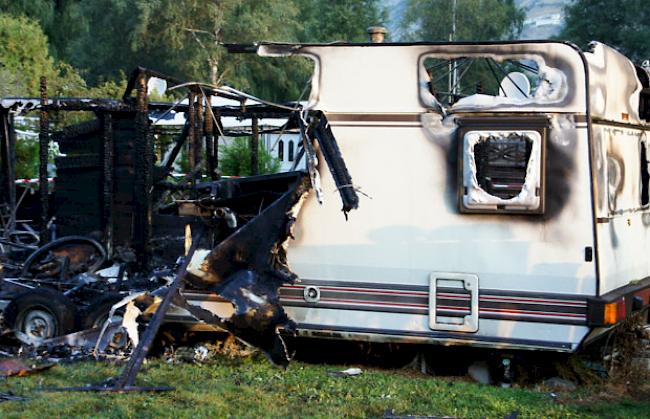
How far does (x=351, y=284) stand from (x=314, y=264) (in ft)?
1.20

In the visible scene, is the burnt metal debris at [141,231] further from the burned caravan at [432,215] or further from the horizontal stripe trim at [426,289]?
the horizontal stripe trim at [426,289]

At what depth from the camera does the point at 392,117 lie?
7.38 meters

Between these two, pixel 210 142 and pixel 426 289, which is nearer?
pixel 426 289

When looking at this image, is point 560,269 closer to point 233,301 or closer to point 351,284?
point 351,284

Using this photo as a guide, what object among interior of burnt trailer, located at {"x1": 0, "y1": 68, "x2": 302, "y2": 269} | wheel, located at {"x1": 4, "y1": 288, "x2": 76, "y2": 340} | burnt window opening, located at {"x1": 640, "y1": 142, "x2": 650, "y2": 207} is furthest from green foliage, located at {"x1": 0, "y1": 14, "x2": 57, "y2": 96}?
burnt window opening, located at {"x1": 640, "y1": 142, "x2": 650, "y2": 207}

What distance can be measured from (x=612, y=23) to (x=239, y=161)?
99.7 ft

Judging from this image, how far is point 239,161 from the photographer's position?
774 inches

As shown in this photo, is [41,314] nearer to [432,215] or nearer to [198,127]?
[198,127]

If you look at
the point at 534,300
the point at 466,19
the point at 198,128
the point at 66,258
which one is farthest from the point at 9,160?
the point at 466,19

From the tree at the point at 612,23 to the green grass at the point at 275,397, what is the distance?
3792 centimetres

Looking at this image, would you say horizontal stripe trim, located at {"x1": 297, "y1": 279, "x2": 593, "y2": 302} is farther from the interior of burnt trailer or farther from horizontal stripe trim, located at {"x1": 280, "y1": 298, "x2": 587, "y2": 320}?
the interior of burnt trailer

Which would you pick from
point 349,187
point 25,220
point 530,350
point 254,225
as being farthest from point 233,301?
point 25,220

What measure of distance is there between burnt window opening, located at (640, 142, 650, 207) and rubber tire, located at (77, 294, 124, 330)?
16.8 feet

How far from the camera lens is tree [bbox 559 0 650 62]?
1651 inches
